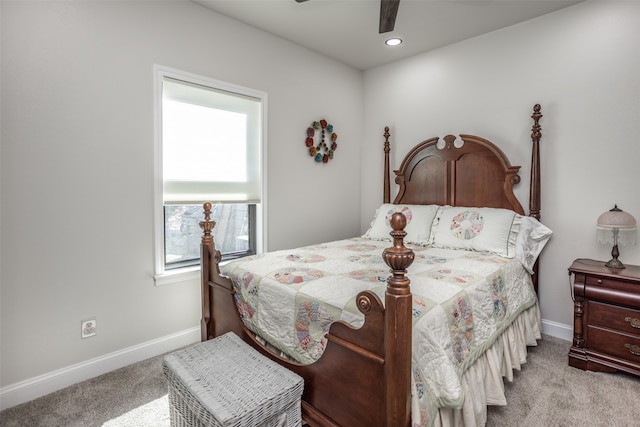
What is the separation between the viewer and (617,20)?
8.00 feet

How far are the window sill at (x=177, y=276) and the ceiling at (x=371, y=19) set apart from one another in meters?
2.07

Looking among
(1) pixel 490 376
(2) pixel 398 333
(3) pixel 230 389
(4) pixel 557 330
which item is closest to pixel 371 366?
(2) pixel 398 333

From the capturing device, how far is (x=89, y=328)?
2.18 meters

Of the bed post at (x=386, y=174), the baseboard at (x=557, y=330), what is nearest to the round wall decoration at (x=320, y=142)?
the bed post at (x=386, y=174)

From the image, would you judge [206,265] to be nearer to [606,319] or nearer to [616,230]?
[606,319]

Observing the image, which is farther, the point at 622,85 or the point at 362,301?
the point at 622,85

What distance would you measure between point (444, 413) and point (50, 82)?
2696mm

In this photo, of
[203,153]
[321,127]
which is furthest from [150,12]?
[321,127]

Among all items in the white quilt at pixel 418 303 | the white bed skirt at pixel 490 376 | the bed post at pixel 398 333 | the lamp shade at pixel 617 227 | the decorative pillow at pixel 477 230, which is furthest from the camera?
the decorative pillow at pixel 477 230

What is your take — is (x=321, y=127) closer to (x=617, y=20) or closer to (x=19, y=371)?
(x=617, y=20)

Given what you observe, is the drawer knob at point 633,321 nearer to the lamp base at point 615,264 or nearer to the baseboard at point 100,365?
the lamp base at point 615,264

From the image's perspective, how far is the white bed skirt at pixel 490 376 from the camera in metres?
1.47

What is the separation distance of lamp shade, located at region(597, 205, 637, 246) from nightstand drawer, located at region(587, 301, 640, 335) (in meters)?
0.49

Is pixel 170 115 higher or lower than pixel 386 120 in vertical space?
lower
